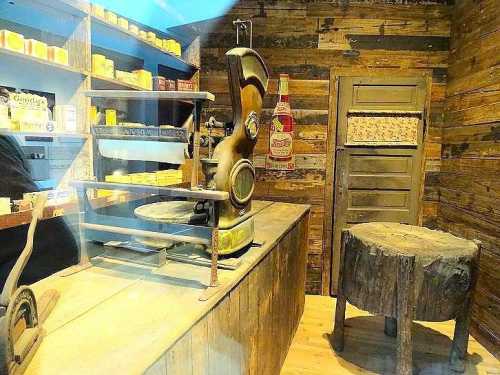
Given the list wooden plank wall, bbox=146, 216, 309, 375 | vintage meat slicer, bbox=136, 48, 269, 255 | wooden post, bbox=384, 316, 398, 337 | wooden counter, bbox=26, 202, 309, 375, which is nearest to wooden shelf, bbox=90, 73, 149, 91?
vintage meat slicer, bbox=136, 48, 269, 255

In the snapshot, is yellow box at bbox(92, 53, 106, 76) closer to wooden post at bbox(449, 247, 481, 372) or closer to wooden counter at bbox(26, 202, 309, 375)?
wooden counter at bbox(26, 202, 309, 375)

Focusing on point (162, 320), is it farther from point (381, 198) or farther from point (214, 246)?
point (381, 198)

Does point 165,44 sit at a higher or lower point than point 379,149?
higher

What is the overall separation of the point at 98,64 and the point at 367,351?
2.36 m

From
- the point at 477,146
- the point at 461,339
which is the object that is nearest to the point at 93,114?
the point at 461,339

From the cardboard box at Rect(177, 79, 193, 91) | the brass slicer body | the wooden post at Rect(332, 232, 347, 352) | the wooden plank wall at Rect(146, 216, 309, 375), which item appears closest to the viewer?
the wooden plank wall at Rect(146, 216, 309, 375)

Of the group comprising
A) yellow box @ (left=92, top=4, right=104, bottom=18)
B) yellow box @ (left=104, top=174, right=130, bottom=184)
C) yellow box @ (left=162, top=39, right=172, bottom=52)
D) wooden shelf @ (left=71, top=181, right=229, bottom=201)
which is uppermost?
yellow box @ (left=162, top=39, right=172, bottom=52)

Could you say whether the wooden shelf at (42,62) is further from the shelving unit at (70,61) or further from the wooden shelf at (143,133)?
the wooden shelf at (143,133)

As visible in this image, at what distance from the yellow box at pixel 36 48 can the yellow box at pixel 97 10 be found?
339 millimetres

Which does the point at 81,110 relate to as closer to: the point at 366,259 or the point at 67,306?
the point at 67,306

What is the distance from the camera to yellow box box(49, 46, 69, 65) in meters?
1.74

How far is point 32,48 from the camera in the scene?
5.33 ft

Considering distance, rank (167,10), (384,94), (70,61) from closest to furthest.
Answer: (70,61) → (167,10) → (384,94)

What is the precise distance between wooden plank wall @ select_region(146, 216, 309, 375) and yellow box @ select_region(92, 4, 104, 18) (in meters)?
1.49
